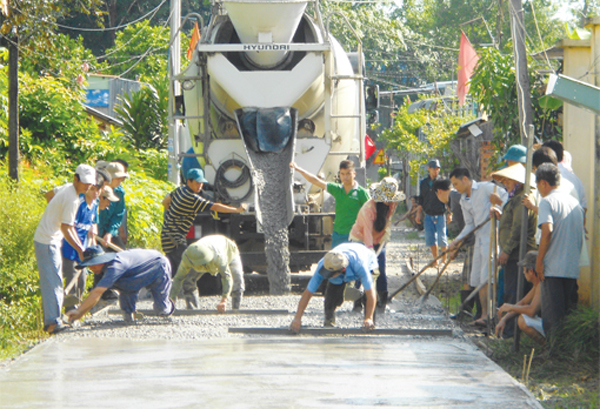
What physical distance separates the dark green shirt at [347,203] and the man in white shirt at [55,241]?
2.91m

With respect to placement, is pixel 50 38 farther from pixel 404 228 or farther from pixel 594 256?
pixel 404 228

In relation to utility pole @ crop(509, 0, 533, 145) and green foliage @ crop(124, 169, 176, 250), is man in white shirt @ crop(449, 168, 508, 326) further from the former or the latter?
green foliage @ crop(124, 169, 176, 250)

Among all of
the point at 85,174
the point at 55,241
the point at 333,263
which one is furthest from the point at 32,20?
the point at 333,263

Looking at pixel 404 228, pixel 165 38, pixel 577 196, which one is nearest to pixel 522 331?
pixel 577 196

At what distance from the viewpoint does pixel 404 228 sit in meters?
24.7

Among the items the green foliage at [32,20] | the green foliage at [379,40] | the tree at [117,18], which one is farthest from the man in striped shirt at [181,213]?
the tree at [117,18]

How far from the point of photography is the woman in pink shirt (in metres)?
8.36

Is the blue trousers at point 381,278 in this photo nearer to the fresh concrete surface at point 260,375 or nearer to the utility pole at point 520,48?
the fresh concrete surface at point 260,375

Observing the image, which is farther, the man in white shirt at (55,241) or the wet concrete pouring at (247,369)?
the man in white shirt at (55,241)

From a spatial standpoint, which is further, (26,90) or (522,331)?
(26,90)

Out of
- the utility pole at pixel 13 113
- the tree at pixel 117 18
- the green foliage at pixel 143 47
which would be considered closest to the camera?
the utility pole at pixel 13 113

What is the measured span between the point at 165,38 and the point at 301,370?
94.1 feet

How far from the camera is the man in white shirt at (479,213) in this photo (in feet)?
26.7

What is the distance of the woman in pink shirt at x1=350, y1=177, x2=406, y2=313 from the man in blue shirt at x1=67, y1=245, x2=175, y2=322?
1.99 meters
